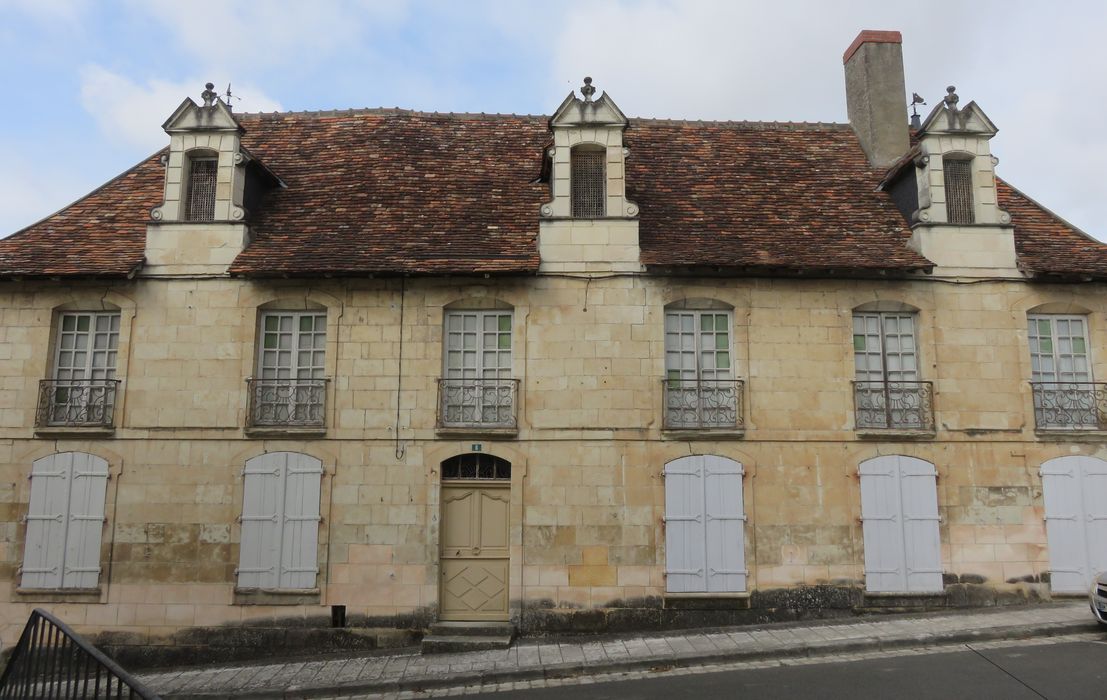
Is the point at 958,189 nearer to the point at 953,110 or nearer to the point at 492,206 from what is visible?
the point at 953,110

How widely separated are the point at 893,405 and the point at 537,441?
5293 mm

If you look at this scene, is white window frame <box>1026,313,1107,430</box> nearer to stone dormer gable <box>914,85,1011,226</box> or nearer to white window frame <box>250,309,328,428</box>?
stone dormer gable <box>914,85,1011,226</box>

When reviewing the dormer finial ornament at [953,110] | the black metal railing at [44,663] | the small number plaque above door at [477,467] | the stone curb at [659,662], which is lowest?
the stone curb at [659,662]

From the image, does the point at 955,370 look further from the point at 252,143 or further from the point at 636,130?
the point at 252,143

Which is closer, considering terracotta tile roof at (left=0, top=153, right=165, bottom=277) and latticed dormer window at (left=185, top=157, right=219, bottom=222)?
terracotta tile roof at (left=0, top=153, right=165, bottom=277)

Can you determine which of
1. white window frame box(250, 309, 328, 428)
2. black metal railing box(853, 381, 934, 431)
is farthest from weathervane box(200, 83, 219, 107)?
black metal railing box(853, 381, 934, 431)

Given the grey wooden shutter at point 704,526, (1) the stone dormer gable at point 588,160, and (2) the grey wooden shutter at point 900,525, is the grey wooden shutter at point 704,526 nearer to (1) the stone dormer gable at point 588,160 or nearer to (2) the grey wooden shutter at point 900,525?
(2) the grey wooden shutter at point 900,525

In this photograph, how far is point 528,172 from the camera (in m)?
13.9

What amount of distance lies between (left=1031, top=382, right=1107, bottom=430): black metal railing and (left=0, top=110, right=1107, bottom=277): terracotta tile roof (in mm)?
1737

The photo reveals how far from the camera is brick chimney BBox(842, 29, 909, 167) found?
1445 centimetres

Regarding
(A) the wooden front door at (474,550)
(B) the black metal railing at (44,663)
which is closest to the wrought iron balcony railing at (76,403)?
(B) the black metal railing at (44,663)

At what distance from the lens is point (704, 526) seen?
11.4m

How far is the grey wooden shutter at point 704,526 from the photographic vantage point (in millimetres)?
11250

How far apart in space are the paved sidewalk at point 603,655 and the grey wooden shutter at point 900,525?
1.85 ft
